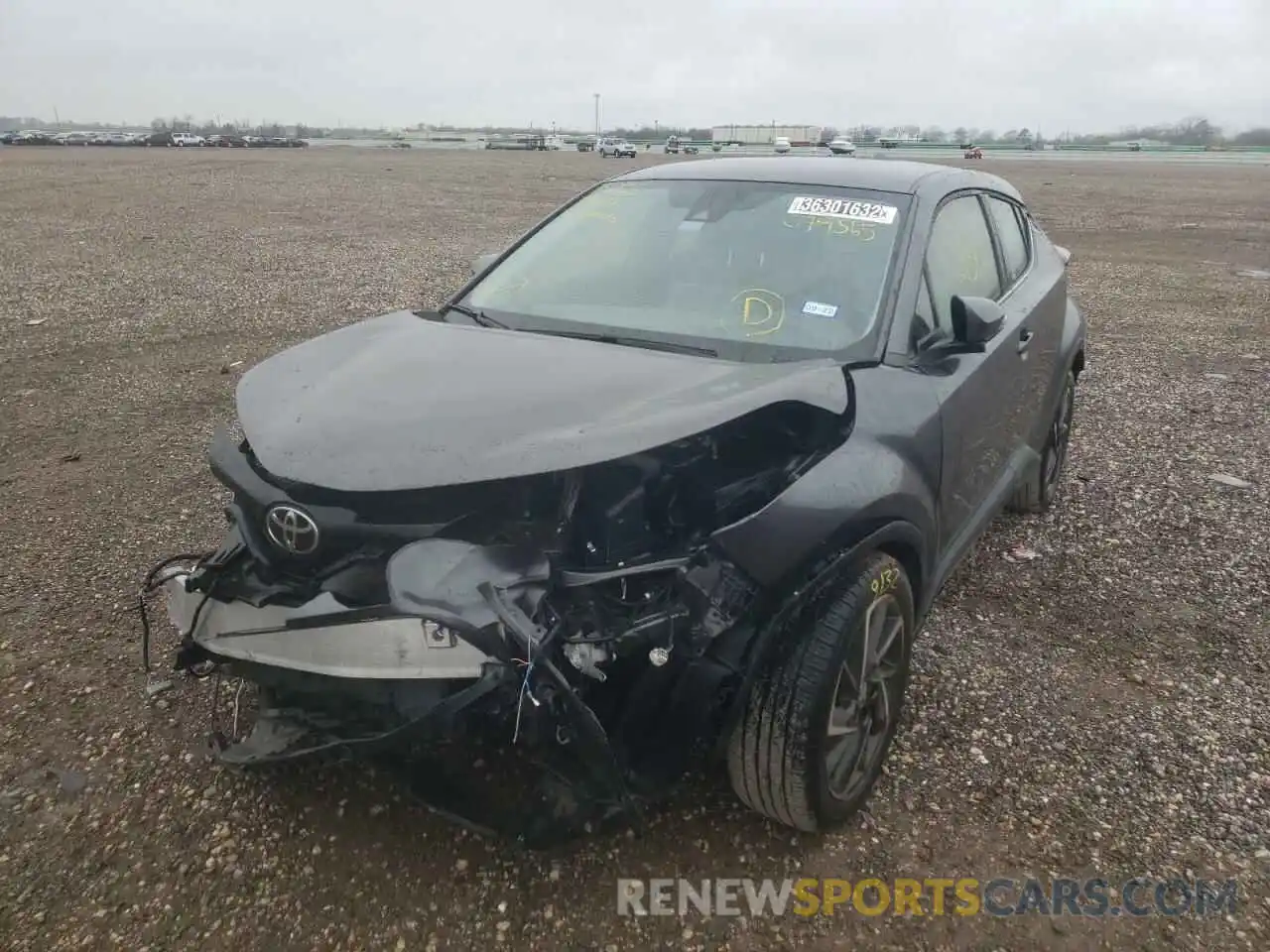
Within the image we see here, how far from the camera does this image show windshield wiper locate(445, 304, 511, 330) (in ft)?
10.3

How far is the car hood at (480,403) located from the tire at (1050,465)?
7.48 feet

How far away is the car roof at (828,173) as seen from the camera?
3.26m

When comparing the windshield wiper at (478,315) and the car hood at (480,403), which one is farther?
the windshield wiper at (478,315)

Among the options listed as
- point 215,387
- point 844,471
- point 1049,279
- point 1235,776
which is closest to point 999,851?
point 1235,776

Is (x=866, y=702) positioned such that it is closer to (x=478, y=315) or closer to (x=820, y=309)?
(x=820, y=309)

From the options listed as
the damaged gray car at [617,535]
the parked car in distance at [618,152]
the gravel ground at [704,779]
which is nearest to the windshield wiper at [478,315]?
the damaged gray car at [617,535]

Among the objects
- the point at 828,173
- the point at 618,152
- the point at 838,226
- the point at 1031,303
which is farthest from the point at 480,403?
the point at 618,152

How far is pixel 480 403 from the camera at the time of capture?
2.30 meters

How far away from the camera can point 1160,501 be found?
4637 mm

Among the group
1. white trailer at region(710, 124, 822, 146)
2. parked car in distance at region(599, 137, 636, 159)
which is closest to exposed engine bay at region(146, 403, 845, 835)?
parked car in distance at region(599, 137, 636, 159)

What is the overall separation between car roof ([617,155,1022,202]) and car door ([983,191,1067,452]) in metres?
0.30

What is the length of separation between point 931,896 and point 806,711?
0.61 m

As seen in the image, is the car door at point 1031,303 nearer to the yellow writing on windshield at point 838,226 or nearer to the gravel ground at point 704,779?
the gravel ground at point 704,779

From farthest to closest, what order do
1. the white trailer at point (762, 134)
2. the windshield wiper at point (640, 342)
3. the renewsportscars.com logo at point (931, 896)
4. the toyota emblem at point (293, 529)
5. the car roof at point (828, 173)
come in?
the white trailer at point (762, 134), the car roof at point (828, 173), the windshield wiper at point (640, 342), the renewsportscars.com logo at point (931, 896), the toyota emblem at point (293, 529)
